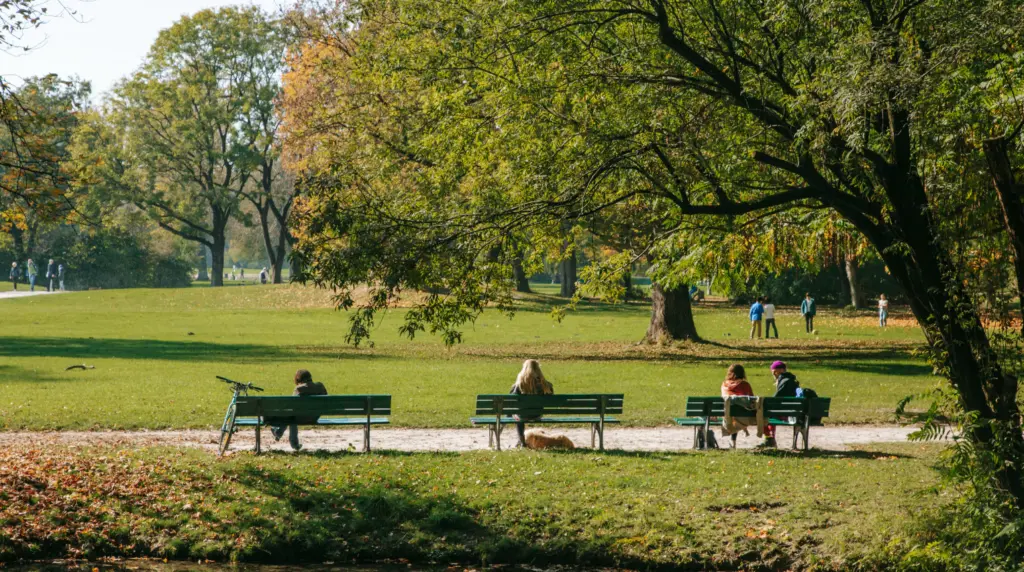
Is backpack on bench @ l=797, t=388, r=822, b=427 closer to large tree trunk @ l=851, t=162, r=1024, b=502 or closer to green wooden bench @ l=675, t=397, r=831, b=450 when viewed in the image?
green wooden bench @ l=675, t=397, r=831, b=450

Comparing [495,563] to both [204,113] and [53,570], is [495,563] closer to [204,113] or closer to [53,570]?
[53,570]

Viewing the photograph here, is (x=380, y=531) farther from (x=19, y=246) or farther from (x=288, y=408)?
(x=19, y=246)

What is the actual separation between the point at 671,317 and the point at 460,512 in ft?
69.0

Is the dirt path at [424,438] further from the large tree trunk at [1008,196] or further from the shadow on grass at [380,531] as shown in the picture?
the large tree trunk at [1008,196]

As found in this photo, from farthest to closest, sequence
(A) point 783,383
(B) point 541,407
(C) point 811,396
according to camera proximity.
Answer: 1. (A) point 783,383
2. (C) point 811,396
3. (B) point 541,407

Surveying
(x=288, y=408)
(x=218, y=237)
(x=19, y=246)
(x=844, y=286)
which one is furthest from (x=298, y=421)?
(x=19, y=246)

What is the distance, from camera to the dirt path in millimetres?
13633

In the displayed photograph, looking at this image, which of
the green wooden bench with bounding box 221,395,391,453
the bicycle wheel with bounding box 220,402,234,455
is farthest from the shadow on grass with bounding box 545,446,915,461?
the bicycle wheel with bounding box 220,402,234,455

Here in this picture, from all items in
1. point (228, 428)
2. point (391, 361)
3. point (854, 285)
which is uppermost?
point (854, 285)

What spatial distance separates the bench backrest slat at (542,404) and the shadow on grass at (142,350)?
14334mm

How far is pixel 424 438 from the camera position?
14.6m

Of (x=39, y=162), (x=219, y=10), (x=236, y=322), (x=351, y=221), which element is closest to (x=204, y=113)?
(x=219, y=10)

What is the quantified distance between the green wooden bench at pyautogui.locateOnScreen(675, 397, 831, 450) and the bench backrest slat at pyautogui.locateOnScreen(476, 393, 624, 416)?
3.33 feet

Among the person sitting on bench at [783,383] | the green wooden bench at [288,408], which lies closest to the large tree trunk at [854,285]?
the person sitting on bench at [783,383]
